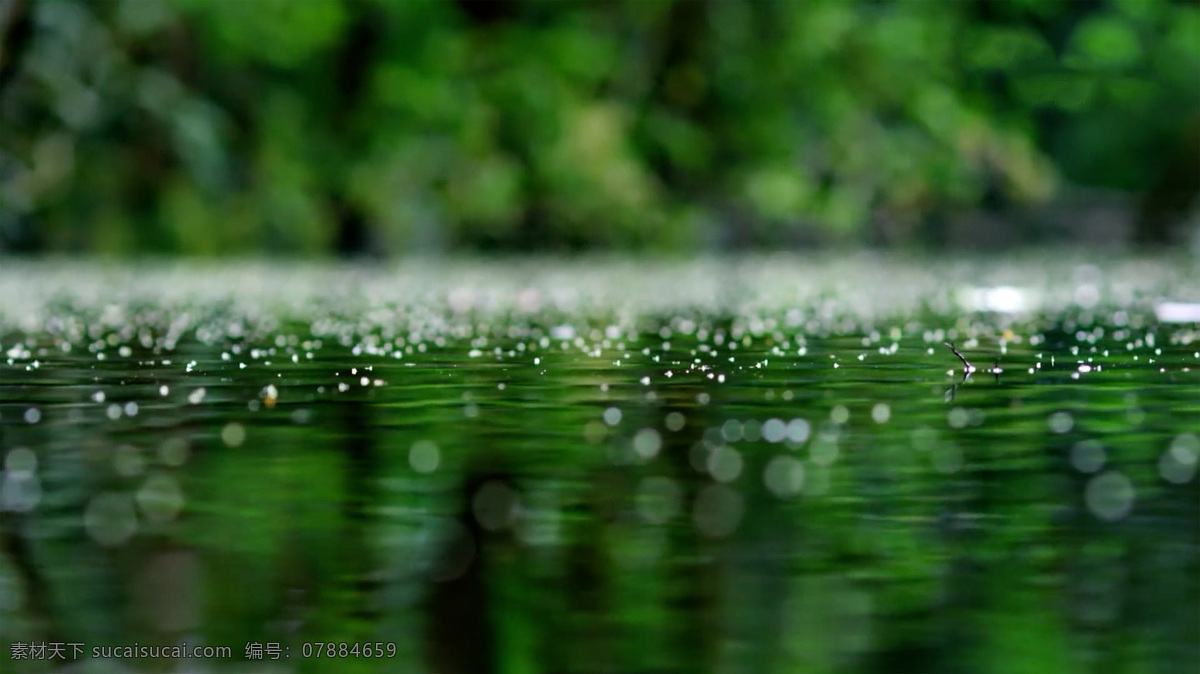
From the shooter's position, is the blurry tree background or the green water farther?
the blurry tree background

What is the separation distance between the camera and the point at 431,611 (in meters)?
3.58

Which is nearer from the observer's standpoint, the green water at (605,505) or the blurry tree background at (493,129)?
the green water at (605,505)

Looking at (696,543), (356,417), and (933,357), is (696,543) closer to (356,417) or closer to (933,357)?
(356,417)

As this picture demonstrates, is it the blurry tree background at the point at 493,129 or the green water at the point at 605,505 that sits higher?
the blurry tree background at the point at 493,129

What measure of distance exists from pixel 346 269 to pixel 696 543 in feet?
62.0

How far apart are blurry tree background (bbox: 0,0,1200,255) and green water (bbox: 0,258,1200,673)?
49.8 ft

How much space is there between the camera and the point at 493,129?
28250 millimetres

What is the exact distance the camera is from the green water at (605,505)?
3.34m

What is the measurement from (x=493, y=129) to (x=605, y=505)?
23.8 metres

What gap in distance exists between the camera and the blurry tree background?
2545 cm

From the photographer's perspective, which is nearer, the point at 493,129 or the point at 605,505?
the point at 605,505

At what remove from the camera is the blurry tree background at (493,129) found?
25.5m

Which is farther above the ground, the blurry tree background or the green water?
the blurry tree background

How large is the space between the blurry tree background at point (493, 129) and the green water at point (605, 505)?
15183 millimetres
